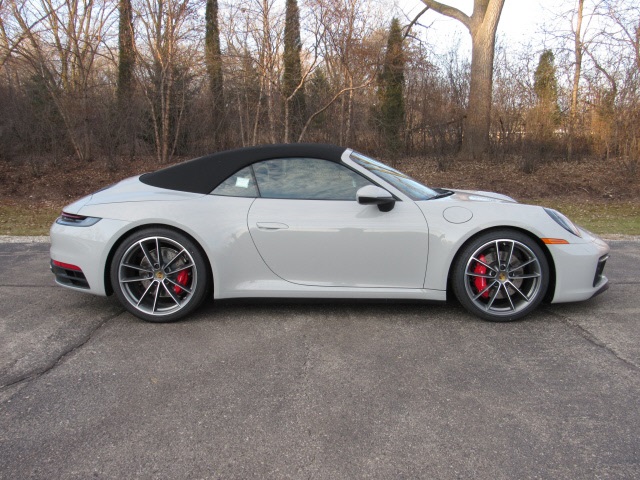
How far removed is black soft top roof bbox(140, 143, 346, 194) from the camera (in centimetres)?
363

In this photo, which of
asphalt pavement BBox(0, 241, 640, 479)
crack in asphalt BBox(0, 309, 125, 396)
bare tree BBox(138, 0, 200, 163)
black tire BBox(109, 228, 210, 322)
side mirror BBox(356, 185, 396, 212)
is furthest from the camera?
bare tree BBox(138, 0, 200, 163)

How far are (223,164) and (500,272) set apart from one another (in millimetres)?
2207

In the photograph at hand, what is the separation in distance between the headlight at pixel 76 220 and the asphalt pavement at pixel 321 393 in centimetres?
70

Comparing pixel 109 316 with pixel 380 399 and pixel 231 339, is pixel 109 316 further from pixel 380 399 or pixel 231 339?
pixel 380 399

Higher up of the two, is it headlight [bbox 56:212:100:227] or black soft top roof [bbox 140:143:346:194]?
black soft top roof [bbox 140:143:346:194]

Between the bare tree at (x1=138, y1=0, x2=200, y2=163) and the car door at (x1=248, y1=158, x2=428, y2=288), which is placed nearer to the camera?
the car door at (x1=248, y1=158, x2=428, y2=288)

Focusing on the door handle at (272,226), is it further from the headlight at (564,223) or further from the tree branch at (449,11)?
the tree branch at (449,11)

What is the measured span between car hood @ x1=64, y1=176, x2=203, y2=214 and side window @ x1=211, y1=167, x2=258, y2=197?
17 cm

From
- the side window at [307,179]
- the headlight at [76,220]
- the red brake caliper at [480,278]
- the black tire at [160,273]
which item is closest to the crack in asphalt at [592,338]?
the red brake caliper at [480,278]

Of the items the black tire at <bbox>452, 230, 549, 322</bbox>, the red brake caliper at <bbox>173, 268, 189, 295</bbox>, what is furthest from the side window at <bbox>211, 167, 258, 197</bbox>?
the black tire at <bbox>452, 230, 549, 322</bbox>

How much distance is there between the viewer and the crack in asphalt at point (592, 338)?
9.17 ft

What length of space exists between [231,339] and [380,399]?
1204 mm

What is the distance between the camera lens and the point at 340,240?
134 inches

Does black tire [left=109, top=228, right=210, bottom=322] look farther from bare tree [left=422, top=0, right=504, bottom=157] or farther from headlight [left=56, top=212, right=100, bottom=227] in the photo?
bare tree [left=422, top=0, right=504, bottom=157]
